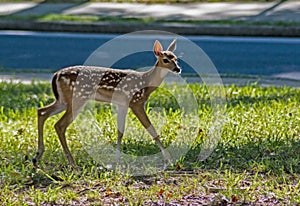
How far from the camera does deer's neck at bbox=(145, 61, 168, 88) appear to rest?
5559 mm

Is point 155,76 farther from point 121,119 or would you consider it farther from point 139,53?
point 139,53

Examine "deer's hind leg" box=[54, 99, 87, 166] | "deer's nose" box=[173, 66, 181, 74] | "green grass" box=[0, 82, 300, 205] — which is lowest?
"green grass" box=[0, 82, 300, 205]

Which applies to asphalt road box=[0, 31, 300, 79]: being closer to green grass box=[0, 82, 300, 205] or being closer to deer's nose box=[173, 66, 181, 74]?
green grass box=[0, 82, 300, 205]

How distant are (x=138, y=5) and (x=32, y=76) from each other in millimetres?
6368

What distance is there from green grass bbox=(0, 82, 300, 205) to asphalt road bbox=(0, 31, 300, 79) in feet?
9.37

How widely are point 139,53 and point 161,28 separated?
1918 mm

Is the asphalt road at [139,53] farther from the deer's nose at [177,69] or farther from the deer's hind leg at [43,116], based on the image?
the deer's nose at [177,69]

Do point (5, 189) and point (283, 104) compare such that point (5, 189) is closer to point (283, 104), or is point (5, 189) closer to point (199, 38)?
point (283, 104)

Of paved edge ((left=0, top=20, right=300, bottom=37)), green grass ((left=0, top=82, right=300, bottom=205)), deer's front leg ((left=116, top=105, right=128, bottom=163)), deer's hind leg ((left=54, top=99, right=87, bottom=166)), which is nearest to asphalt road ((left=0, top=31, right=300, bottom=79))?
paved edge ((left=0, top=20, right=300, bottom=37))

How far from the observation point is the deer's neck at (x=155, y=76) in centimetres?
556

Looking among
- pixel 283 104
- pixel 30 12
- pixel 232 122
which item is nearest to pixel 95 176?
pixel 232 122

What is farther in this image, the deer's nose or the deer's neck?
the deer's neck

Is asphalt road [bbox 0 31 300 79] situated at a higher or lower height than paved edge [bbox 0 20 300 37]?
lower

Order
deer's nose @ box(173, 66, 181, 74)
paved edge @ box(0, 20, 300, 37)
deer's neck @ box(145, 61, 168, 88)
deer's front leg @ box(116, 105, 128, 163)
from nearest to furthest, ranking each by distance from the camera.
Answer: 1. deer's nose @ box(173, 66, 181, 74)
2. deer's neck @ box(145, 61, 168, 88)
3. deer's front leg @ box(116, 105, 128, 163)
4. paved edge @ box(0, 20, 300, 37)
